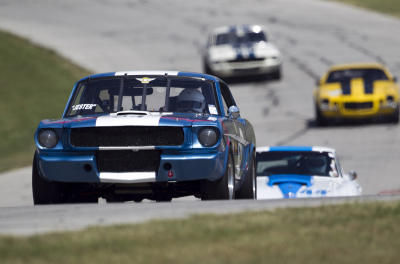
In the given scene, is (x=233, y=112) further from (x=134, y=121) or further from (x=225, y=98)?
(x=134, y=121)

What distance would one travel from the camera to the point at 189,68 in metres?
30.1

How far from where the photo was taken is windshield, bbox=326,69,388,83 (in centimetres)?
1992

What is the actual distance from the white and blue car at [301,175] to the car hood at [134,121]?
2.74m

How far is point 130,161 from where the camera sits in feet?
24.1

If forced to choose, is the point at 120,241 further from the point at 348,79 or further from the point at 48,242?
the point at 348,79

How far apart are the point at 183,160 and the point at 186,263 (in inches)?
105

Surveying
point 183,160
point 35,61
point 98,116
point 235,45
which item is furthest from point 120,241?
point 35,61

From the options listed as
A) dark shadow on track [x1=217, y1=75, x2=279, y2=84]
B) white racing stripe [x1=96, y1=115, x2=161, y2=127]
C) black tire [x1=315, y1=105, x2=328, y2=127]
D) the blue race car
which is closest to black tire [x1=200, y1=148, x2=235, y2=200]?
the blue race car

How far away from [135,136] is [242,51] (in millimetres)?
18722

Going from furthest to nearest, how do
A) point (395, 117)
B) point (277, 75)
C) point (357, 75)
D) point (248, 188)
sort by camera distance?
point (277, 75) → point (357, 75) → point (395, 117) → point (248, 188)

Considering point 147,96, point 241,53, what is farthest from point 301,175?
point 241,53

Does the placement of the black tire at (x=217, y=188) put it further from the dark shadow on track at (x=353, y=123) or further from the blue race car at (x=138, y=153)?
the dark shadow on track at (x=353, y=123)

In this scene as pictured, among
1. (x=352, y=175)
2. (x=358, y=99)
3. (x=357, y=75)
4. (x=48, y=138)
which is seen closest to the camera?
(x=48, y=138)

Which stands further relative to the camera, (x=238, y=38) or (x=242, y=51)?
(x=238, y=38)
